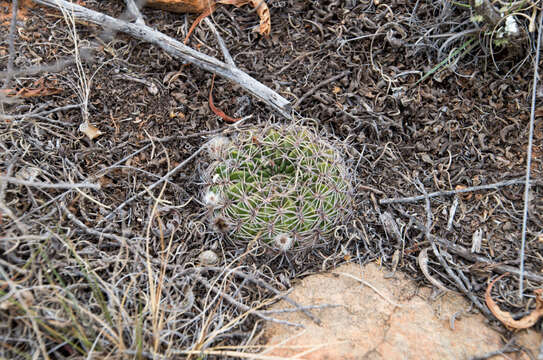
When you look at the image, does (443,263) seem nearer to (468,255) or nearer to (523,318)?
(468,255)

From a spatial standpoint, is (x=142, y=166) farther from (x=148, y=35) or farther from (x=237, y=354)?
(x=237, y=354)

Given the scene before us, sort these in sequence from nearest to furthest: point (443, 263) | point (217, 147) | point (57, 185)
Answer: point (57, 185), point (443, 263), point (217, 147)

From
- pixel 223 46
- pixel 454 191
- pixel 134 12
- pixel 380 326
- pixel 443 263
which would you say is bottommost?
pixel 380 326

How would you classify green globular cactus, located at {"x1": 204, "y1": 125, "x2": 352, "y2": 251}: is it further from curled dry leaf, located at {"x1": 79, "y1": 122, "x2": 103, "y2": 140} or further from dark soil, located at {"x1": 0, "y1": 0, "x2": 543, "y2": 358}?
curled dry leaf, located at {"x1": 79, "y1": 122, "x2": 103, "y2": 140}

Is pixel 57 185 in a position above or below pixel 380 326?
above

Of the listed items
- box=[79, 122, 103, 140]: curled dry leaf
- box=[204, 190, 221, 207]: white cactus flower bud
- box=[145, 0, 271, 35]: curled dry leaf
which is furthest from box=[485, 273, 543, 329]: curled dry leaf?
box=[79, 122, 103, 140]: curled dry leaf

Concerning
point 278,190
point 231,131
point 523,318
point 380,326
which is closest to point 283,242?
point 278,190
